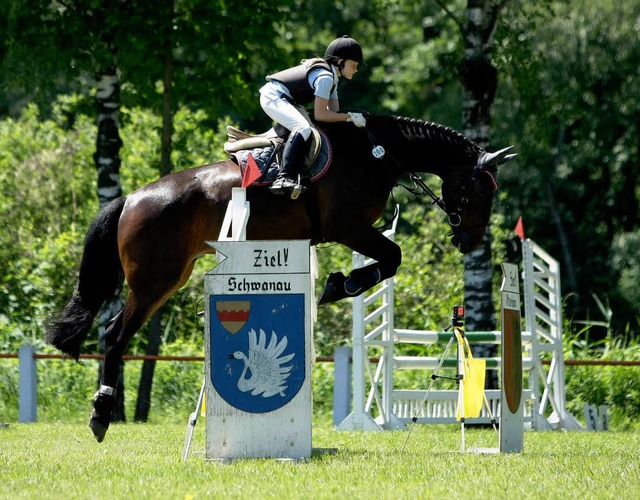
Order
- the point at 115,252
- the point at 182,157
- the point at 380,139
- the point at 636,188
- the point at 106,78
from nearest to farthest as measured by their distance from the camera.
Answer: the point at 380,139
the point at 115,252
the point at 106,78
the point at 182,157
the point at 636,188

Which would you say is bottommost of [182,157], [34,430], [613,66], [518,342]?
[34,430]

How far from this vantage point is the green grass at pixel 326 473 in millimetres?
5930

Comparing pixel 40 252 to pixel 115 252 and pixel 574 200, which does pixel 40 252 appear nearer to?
pixel 115 252

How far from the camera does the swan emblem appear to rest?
718cm

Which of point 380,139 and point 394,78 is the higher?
point 394,78

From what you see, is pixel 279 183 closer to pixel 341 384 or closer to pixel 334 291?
pixel 334 291

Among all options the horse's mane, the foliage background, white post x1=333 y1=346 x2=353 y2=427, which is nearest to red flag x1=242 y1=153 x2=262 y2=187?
the horse's mane

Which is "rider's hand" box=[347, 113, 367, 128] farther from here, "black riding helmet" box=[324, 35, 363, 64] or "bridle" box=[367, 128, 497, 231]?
"black riding helmet" box=[324, 35, 363, 64]

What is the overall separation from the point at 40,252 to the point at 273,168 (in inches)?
411

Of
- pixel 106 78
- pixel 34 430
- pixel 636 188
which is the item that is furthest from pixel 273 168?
pixel 636 188

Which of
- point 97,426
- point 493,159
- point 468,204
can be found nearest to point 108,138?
point 97,426

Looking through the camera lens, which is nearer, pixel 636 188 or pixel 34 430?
pixel 34 430

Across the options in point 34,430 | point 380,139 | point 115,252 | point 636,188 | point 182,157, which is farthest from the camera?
point 636,188

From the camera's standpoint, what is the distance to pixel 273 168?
8609 mm
